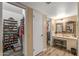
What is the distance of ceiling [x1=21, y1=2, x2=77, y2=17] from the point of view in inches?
58.6

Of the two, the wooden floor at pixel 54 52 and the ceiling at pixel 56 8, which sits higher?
the ceiling at pixel 56 8

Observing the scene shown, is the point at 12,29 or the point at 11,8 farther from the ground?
the point at 11,8

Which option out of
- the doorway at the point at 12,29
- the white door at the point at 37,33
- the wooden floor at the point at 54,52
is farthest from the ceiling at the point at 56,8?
the wooden floor at the point at 54,52

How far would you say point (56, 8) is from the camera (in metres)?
1.52

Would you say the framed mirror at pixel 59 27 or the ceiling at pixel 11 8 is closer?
the ceiling at pixel 11 8

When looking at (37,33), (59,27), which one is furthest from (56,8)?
(37,33)

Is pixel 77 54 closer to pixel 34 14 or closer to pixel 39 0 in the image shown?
pixel 34 14

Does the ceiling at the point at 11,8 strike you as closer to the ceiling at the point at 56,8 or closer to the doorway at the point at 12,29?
the doorway at the point at 12,29

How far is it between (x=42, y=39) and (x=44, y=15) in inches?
15.6

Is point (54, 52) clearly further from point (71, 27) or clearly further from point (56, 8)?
point (56, 8)

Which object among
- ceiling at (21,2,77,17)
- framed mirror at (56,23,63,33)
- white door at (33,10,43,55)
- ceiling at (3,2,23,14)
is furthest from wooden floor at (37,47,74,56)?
ceiling at (3,2,23,14)

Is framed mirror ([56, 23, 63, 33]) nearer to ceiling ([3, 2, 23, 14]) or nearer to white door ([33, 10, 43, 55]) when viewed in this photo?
white door ([33, 10, 43, 55])

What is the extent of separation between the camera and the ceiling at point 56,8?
149 centimetres

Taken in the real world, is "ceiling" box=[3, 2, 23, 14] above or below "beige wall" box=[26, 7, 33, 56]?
above
